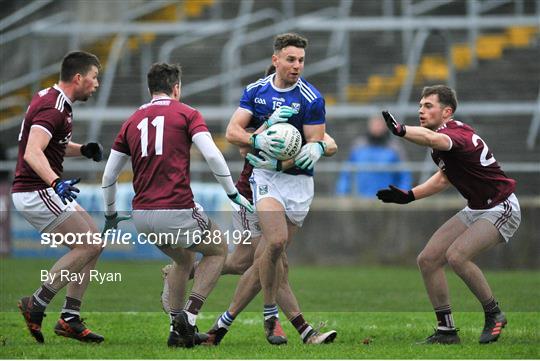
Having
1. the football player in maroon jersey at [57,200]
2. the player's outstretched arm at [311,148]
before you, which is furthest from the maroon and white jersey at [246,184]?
the football player in maroon jersey at [57,200]

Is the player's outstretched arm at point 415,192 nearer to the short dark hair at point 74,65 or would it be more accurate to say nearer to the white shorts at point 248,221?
the white shorts at point 248,221

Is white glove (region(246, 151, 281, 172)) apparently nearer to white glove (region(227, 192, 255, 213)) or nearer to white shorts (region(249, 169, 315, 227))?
white shorts (region(249, 169, 315, 227))

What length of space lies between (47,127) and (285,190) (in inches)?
70.9

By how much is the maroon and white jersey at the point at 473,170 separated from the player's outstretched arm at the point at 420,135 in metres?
0.21

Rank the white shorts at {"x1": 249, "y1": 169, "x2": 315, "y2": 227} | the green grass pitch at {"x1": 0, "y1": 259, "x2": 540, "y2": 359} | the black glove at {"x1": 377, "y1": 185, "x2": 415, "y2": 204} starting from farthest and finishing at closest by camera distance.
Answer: the black glove at {"x1": 377, "y1": 185, "x2": 415, "y2": 204}
the white shorts at {"x1": 249, "y1": 169, "x2": 315, "y2": 227}
the green grass pitch at {"x1": 0, "y1": 259, "x2": 540, "y2": 359}

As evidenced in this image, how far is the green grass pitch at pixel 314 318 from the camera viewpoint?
752cm

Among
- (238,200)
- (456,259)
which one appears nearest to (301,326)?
(238,200)

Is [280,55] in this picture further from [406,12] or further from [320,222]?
[406,12]

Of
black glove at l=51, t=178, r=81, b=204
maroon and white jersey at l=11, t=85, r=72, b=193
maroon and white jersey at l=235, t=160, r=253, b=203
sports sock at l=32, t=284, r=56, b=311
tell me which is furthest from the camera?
maroon and white jersey at l=235, t=160, r=253, b=203

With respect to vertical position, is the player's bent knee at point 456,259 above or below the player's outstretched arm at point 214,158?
below

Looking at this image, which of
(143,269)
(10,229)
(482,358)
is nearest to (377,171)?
(143,269)

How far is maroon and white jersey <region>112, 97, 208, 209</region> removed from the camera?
7.76 m

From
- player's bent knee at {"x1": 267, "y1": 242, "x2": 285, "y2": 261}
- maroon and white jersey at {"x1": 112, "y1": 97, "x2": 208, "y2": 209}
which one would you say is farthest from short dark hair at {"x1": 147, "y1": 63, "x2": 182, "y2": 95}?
player's bent knee at {"x1": 267, "y1": 242, "x2": 285, "y2": 261}

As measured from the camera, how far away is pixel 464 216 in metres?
8.58
